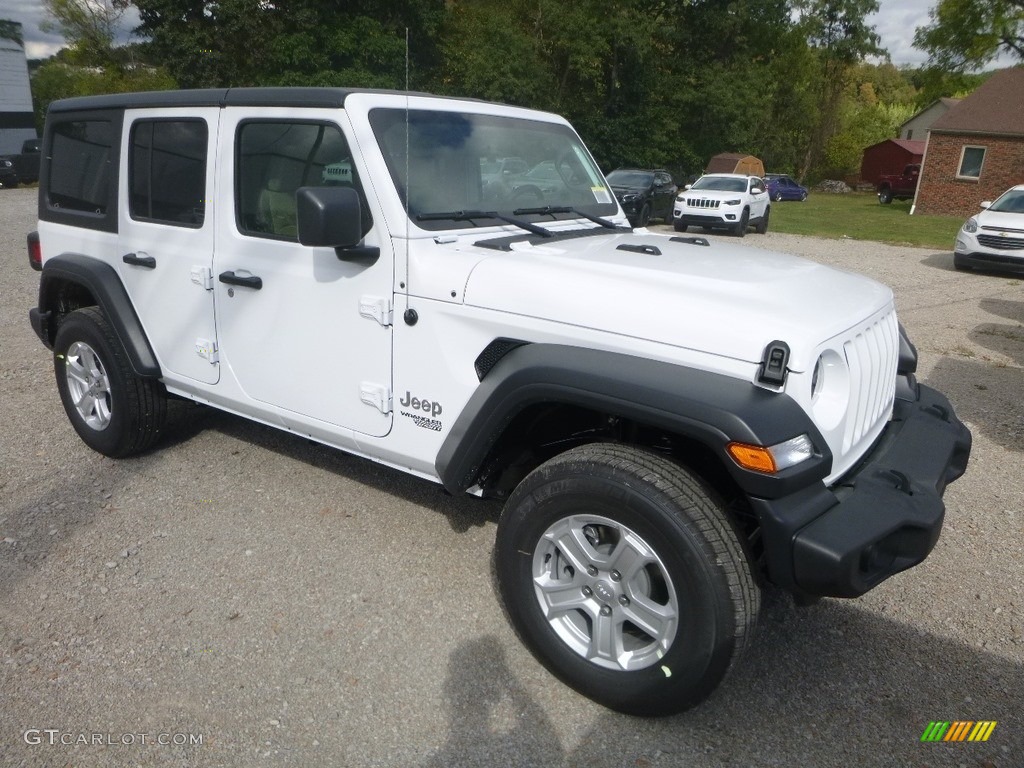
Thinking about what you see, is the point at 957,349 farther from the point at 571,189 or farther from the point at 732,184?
the point at 732,184

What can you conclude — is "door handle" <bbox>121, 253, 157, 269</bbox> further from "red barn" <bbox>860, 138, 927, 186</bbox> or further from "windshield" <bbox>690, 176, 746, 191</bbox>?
"red barn" <bbox>860, 138, 927, 186</bbox>

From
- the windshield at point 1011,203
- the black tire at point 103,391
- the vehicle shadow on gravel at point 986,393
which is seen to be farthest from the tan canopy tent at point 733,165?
the black tire at point 103,391

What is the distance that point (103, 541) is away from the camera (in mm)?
3734

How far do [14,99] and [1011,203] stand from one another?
143 ft

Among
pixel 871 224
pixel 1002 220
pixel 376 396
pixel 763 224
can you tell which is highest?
pixel 376 396

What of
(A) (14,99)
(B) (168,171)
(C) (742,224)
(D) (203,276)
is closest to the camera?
(D) (203,276)

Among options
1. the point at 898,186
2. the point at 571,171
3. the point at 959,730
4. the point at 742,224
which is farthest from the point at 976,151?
the point at 959,730

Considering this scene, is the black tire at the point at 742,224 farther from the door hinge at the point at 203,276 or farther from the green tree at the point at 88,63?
the green tree at the point at 88,63

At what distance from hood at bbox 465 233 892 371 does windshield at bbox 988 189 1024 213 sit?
44.8ft

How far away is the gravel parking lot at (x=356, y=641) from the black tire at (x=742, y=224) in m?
15.0

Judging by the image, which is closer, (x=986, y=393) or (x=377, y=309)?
(x=377, y=309)

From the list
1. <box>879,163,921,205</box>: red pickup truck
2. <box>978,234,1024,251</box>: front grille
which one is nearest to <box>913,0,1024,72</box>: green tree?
<box>879,163,921,205</box>: red pickup truck

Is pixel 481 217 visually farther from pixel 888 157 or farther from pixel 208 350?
pixel 888 157

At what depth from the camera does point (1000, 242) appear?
43.8ft
